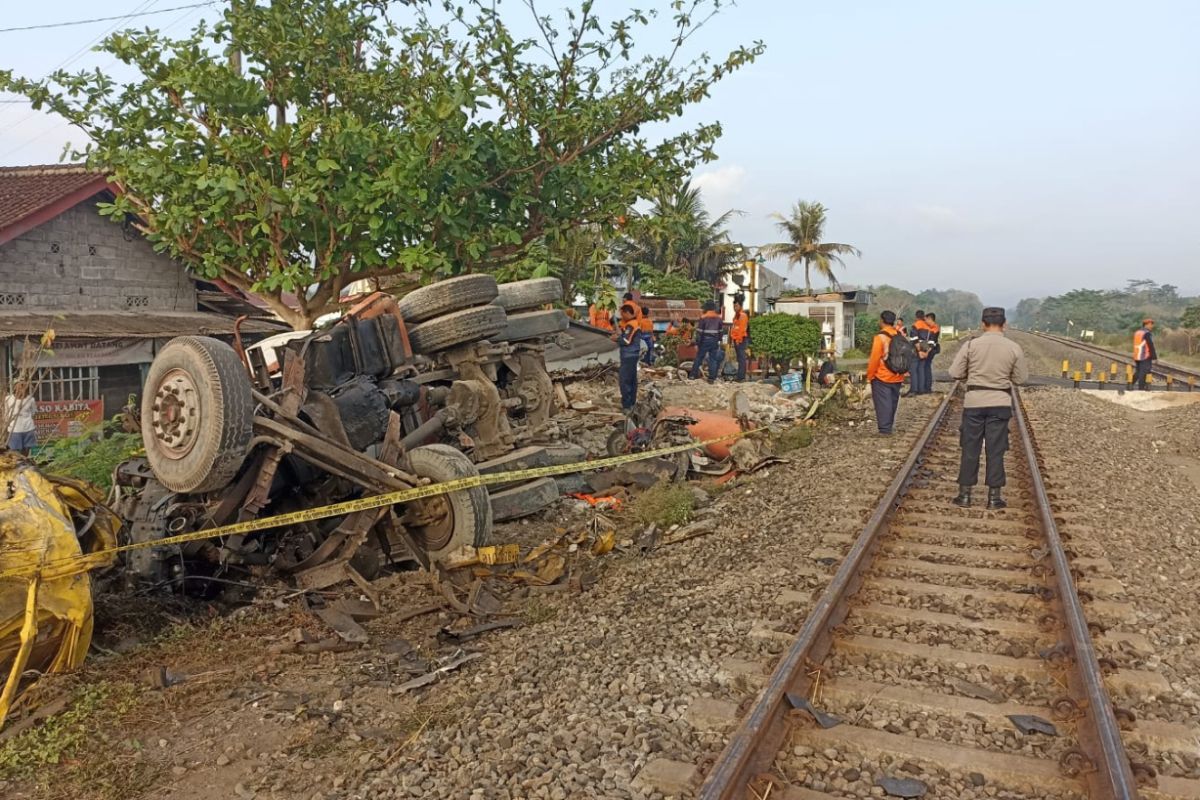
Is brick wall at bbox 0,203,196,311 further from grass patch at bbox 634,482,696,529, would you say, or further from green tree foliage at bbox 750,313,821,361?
green tree foliage at bbox 750,313,821,361

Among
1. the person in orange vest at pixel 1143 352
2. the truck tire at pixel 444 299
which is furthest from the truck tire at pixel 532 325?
the person in orange vest at pixel 1143 352

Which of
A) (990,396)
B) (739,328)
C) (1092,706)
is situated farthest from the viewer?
(739,328)

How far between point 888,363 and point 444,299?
5.76 m

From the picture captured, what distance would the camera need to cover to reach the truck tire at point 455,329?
24.2ft

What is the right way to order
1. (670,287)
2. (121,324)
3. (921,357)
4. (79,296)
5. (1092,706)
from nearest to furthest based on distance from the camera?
A: (1092,706)
(121,324)
(79,296)
(921,357)
(670,287)

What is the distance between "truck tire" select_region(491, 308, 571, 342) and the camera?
855 centimetres

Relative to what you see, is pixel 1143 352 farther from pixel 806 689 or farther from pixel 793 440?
pixel 806 689

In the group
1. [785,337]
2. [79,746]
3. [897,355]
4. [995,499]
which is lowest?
[79,746]

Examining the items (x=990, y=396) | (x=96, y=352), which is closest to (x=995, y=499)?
(x=990, y=396)

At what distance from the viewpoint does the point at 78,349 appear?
13078 mm

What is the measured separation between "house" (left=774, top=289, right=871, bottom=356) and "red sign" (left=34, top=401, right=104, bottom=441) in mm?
28112

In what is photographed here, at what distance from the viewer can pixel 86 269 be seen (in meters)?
13.9

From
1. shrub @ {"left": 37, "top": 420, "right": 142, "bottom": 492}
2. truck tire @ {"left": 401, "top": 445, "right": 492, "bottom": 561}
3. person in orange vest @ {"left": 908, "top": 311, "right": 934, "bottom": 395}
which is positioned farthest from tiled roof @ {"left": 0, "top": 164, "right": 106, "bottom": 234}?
person in orange vest @ {"left": 908, "top": 311, "right": 934, "bottom": 395}

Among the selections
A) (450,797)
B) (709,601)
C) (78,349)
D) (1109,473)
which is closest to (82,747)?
(450,797)
